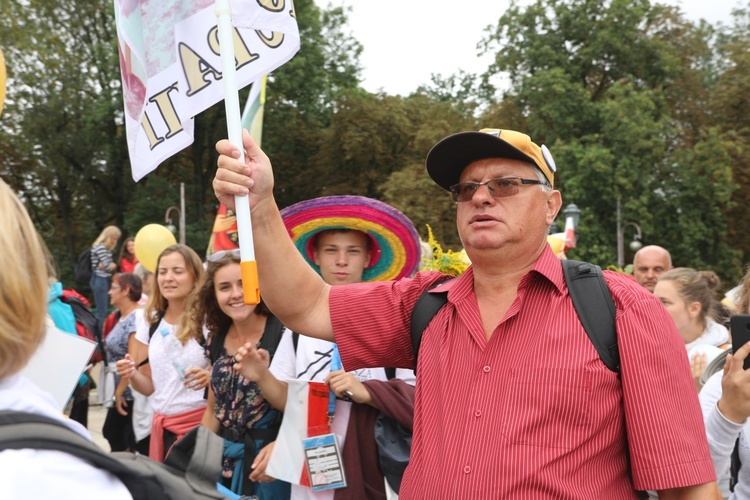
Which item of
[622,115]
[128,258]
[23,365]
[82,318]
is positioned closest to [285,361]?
[23,365]

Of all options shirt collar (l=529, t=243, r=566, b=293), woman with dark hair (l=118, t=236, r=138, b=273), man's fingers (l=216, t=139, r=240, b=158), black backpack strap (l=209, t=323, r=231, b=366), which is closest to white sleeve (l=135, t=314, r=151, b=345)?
black backpack strap (l=209, t=323, r=231, b=366)

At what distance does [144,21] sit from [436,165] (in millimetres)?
1102

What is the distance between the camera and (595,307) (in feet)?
7.98

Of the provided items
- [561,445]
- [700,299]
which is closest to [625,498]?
[561,445]

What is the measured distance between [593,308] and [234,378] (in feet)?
7.35

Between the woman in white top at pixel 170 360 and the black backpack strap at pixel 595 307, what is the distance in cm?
258

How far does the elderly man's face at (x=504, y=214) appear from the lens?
8.61ft

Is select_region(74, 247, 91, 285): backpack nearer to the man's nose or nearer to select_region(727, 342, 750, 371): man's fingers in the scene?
the man's nose

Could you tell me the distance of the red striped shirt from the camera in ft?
7.46

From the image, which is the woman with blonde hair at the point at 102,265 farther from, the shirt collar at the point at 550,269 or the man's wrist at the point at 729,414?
the man's wrist at the point at 729,414

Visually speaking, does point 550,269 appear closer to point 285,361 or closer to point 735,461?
point 735,461

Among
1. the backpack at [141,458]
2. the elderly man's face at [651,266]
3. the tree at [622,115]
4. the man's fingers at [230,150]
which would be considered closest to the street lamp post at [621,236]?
the tree at [622,115]

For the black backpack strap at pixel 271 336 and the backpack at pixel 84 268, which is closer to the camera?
the black backpack strap at pixel 271 336

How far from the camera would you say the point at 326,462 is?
3.72 metres
